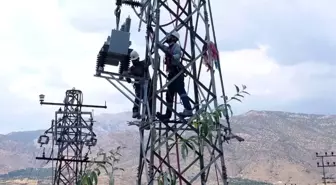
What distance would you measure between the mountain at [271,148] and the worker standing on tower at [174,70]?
2247 inches

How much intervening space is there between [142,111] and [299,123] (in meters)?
141

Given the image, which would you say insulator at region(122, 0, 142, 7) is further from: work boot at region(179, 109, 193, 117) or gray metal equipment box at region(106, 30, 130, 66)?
work boot at region(179, 109, 193, 117)

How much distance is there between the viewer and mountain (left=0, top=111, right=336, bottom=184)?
84.5m

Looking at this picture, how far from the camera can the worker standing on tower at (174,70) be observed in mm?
7457

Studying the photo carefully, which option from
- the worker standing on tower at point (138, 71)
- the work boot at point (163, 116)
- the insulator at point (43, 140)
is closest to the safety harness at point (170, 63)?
the worker standing on tower at point (138, 71)

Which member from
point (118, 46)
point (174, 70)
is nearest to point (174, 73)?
point (174, 70)

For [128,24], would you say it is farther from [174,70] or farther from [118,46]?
[174,70]

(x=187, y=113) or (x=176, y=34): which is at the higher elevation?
(x=176, y=34)

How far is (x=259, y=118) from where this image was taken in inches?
5620

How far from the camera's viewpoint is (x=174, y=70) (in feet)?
25.1

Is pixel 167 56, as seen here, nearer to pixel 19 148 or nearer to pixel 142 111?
pixel 142 111

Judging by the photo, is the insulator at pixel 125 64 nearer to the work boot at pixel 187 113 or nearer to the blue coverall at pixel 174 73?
the blue coverall at pixel 174 73

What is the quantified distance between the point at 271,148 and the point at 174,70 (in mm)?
96151

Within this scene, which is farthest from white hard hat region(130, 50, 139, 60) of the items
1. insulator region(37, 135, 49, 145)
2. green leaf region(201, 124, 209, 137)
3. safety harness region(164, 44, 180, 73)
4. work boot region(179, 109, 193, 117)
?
insulator region(37, 135, 49, 145)
